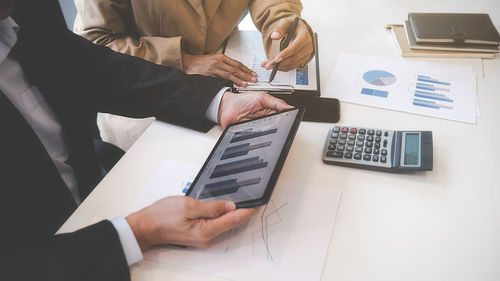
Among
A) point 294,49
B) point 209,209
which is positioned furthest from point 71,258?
point 294,49

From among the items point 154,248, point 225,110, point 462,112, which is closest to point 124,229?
point 154,248

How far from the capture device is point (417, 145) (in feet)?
2.26

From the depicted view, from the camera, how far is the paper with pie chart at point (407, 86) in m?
0.83

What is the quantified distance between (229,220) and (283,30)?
25.4 inches

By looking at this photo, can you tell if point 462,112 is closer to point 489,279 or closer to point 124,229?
point 489,279

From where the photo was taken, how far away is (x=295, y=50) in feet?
3.05

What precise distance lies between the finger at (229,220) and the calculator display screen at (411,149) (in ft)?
1.05

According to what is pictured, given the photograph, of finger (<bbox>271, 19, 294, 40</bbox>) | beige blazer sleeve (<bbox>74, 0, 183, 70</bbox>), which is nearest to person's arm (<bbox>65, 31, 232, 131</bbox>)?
beige blazer sleeve (<bbox>74, 0, 183, 70</bbox>)

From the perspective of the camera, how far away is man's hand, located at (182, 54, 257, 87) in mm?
941

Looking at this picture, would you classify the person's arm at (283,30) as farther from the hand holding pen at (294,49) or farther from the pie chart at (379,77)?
the pie chart at (379,77)

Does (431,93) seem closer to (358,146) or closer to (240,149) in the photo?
(358,146)

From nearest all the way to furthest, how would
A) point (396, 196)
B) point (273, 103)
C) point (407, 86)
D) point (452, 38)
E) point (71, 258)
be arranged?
point (71, 258)
point (396, 196)
point (273, 103)
point (407, 86)
point (452, 38)

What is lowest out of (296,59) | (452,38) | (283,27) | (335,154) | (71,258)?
(71,258)

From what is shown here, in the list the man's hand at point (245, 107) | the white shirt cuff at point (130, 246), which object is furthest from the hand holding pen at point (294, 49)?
the white shirt cuff at point (130, 246)
